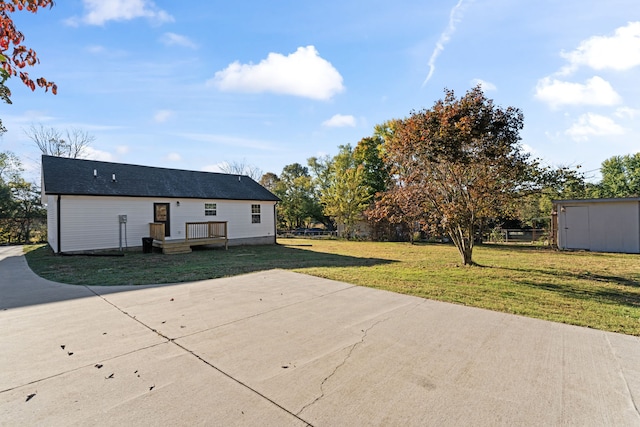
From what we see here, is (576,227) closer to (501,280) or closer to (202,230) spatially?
(501,280)

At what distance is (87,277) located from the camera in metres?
7.48

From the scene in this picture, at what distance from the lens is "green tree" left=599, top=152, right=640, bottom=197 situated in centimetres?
3269

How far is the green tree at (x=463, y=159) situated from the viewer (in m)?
8.08

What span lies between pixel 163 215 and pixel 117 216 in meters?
1.90

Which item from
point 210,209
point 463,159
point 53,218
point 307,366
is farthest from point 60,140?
point 307,366

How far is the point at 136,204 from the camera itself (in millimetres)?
13922

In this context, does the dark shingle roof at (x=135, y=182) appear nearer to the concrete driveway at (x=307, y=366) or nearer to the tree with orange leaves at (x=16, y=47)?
the concrete driveway at (x=307, y=366)

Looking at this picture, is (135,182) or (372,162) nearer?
(135,182)

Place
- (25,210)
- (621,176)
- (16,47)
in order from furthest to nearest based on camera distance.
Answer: (621,176) → (25,210) → (16,47)

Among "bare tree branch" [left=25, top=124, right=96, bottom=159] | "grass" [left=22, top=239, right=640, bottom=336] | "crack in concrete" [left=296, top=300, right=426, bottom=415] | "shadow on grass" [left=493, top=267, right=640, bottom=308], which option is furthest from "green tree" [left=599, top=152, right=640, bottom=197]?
"bare tree branch" [left=25, top=124, right=96, bottom=159]

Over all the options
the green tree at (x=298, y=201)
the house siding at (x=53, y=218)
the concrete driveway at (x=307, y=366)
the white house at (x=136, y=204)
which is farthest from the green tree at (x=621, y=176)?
the house siding at (x=53, y=218)

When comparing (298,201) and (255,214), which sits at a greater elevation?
(298,201)

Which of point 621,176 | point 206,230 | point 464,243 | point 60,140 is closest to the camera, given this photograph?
point 464,243

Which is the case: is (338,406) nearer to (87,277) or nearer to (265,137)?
(87,277)
